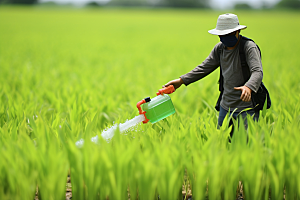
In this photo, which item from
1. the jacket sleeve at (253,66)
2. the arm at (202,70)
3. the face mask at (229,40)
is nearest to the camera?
the jacket sleeve at (253,66)

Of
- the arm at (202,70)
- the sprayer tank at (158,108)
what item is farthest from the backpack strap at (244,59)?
the sprayer tank at (158,108)

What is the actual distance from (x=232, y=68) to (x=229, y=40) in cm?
23

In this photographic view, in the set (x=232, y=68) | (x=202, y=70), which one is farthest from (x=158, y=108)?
(x=232, y=68)

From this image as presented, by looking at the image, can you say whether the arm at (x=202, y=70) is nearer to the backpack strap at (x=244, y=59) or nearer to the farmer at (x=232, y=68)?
the farmer at (x=232, y=68)

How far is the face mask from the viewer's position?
6.46 feet

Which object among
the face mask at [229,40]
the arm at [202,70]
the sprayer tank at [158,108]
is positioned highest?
the face mask at [229,40]

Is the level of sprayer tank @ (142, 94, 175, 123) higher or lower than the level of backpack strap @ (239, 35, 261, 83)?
lower

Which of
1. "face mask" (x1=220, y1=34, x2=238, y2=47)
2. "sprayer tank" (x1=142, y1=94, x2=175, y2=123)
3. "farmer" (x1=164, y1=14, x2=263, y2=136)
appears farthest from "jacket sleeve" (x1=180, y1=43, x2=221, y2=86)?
"sprayer tank" (x1=142, y1=94, x2=175, y2=123)

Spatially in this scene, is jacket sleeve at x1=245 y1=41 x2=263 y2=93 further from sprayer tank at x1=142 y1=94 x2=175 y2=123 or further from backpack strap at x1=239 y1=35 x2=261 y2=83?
sprayer tank at x1=142 y1=94 x2=175 y2=123

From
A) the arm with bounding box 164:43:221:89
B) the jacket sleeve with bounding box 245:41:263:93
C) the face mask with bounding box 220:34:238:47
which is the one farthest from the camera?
the arm with bounding box 164:43:221:89

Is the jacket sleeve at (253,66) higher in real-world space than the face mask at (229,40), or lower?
lower

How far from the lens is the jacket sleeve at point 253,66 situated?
1.82m

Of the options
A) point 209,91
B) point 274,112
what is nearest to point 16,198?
point 274,112

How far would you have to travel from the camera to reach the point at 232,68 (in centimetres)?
209
